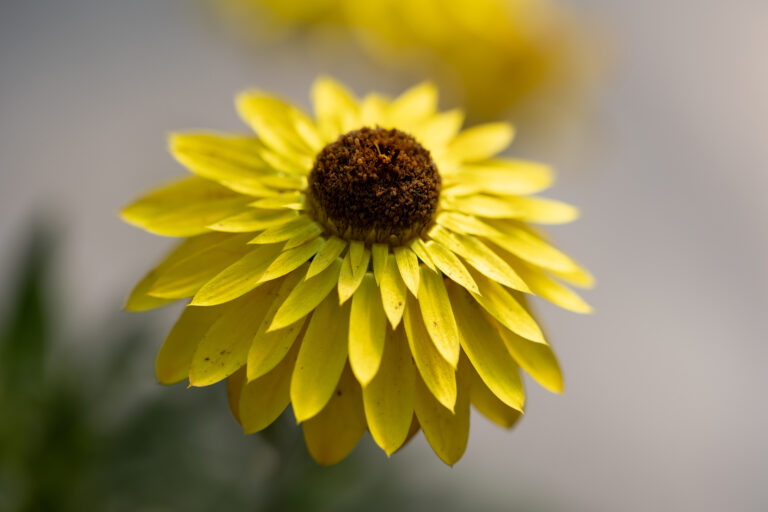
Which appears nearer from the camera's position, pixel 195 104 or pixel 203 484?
pixel 203 484

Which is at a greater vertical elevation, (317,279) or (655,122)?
(655,122)

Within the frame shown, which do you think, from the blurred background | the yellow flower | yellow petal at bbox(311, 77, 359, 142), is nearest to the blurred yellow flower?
the blurred background

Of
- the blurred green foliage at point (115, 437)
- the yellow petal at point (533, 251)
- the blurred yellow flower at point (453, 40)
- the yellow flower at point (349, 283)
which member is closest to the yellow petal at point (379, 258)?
the yellow flower at point (349, 283)

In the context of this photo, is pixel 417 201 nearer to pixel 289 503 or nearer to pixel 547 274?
pixel 547 274

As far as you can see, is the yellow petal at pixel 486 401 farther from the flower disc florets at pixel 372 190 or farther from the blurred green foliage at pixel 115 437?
the blurred green foliage at pixel 115 437

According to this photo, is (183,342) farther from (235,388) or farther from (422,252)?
(422,252)

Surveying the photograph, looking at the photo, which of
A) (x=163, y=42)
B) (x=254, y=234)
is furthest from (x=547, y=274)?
(x=163, y=42)
